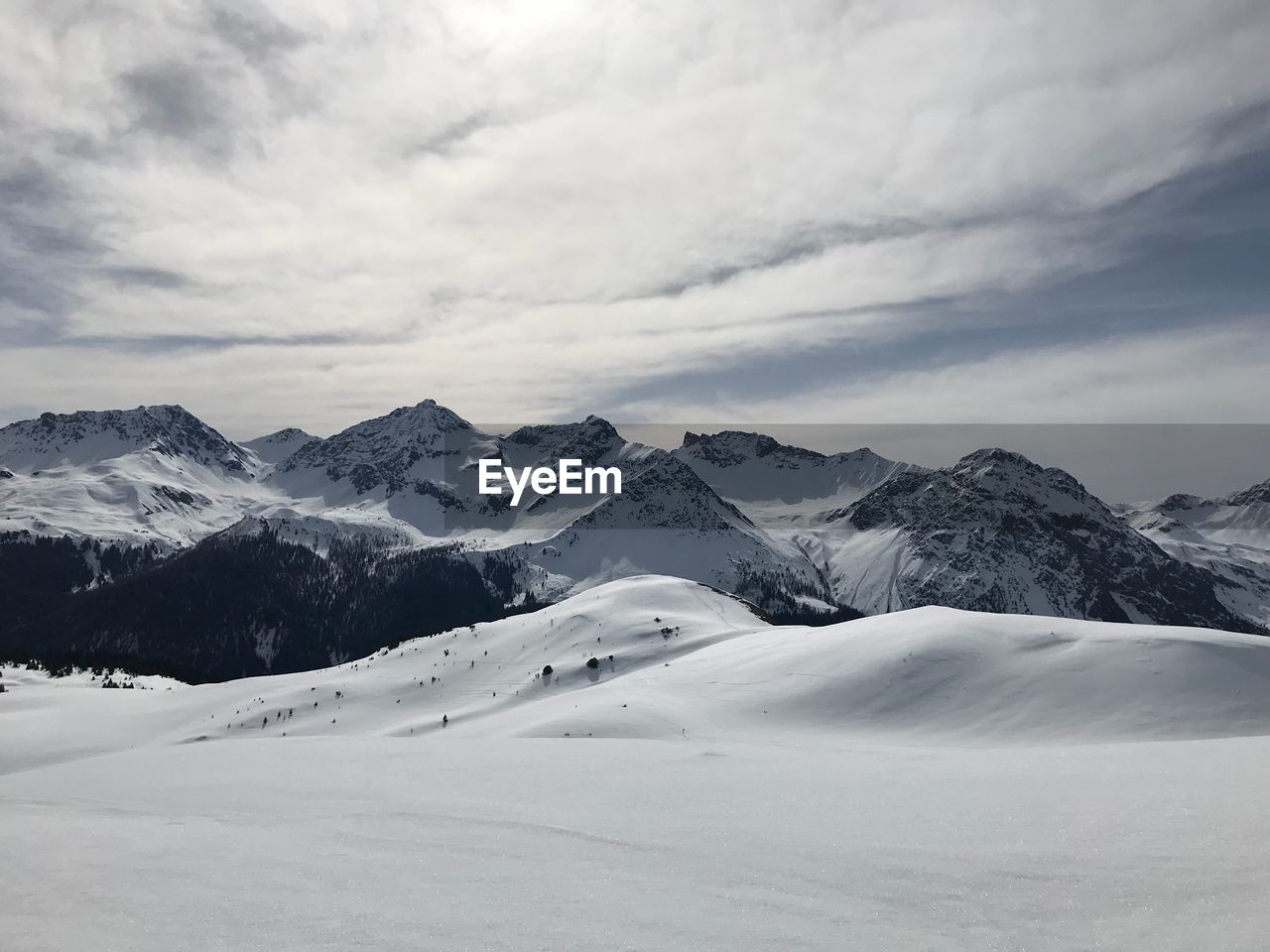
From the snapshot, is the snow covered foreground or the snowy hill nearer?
the snow covered foreground

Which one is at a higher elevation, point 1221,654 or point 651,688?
point 1221,654

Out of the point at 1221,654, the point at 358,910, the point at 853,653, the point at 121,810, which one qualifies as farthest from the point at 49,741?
the point at 1221,654

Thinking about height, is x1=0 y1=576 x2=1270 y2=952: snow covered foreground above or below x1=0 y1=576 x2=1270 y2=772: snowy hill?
above

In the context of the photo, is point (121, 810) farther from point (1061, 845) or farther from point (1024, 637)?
point (1024, 637)

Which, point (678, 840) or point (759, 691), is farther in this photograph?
point (759, 691)

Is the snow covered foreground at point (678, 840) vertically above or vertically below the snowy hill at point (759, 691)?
above

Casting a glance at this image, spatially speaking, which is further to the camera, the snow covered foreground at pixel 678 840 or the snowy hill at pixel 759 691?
the snowy hill at pixel 759 691

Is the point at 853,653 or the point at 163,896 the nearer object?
the point at 163,896

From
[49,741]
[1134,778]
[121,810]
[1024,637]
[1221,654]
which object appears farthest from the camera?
[49,741]

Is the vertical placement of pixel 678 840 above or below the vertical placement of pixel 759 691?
above

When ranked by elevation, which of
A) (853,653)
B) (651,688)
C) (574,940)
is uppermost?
(574,940)

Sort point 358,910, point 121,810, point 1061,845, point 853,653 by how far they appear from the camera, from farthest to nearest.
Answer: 1. point 853,653
2. point 121,810
3. point 1061,845
4. point 358,910
